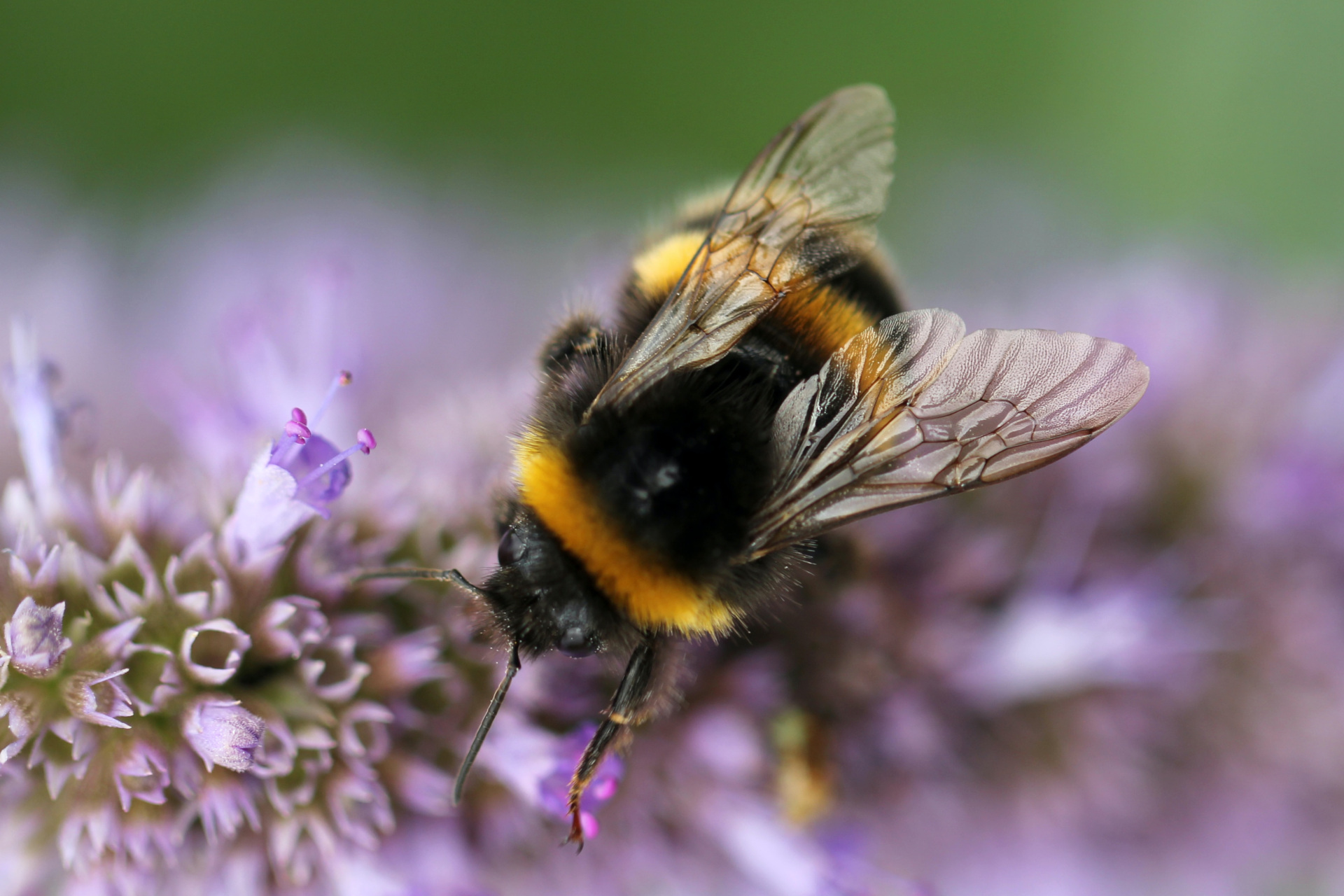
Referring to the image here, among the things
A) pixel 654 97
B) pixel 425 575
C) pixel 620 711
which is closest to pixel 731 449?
pixel 620 711

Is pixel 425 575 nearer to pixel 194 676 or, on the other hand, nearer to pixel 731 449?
pixel 194 676

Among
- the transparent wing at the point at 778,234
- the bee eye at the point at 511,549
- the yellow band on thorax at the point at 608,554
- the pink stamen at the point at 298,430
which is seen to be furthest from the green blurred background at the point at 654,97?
the pink stamen at the point at 298,430

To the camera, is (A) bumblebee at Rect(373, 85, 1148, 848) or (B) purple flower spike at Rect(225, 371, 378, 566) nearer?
(A) bumblebee at Rect(373, 85, 1148, 848)

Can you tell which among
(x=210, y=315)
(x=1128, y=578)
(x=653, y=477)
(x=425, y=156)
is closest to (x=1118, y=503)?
(x=1128, y=578)

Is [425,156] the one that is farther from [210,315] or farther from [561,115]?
[210,315]

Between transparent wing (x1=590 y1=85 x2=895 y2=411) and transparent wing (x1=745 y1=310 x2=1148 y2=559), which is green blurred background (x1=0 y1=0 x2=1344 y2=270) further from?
transparent wing (x1=745 y1=310 x2=1148 y2=559)

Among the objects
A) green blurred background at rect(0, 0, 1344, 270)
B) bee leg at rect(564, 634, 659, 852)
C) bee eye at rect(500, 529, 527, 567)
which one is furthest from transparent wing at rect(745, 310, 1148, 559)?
green blurred background at rect(0, 0, 1344, 270)

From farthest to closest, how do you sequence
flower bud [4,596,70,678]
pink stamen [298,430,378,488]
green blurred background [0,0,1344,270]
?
green blurred background [0,0,1344,270], pink stamen [298,430,378,488], flower bud [4,596,70,678]

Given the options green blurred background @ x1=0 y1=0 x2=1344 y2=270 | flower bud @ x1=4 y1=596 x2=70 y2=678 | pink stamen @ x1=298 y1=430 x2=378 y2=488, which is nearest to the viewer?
flower bud @ x1=4 y1=596 x2=70 y2=678
